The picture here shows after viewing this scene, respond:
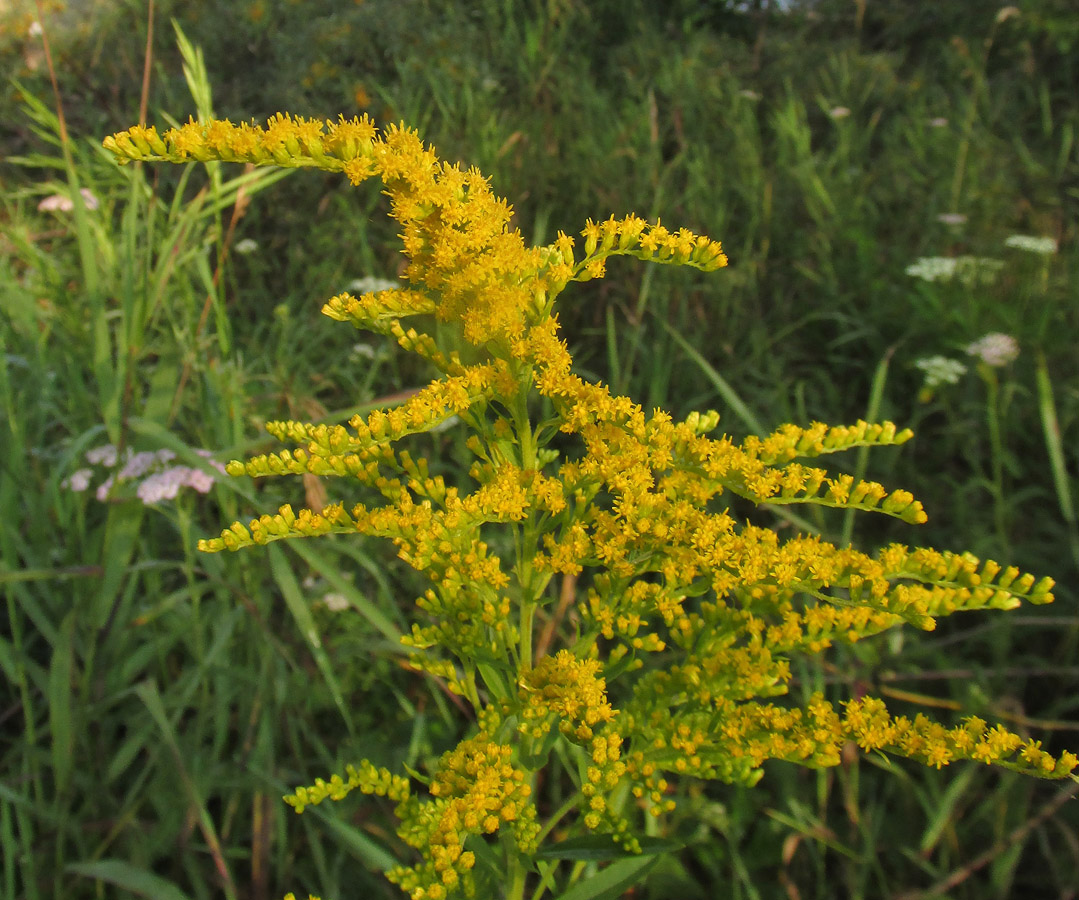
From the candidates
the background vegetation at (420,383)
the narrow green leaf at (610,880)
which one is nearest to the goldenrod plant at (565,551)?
the narrow green leaf at (610,880)

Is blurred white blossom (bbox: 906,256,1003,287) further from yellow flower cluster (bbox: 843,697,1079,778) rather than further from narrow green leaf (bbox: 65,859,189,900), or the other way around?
narrow green leaf (bbox: 65,859,189,900)

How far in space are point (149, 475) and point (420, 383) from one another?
4.10 feet

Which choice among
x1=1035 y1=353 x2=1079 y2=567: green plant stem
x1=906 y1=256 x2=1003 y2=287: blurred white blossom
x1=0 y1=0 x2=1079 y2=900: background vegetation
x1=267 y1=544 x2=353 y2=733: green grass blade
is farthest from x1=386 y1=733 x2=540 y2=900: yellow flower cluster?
x1=906 y1=256 x2=1003 y2=287: blurred white blossom

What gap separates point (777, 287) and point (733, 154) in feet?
2.79

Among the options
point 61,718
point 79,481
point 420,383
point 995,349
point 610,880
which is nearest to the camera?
point 610,880

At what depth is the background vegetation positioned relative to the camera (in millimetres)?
2041

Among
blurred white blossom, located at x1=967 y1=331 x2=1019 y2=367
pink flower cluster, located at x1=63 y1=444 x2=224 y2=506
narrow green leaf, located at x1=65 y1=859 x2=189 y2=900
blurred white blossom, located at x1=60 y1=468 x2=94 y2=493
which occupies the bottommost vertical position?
narrow green leaf, located at x1=65 y1=859 x2=189 y2=900

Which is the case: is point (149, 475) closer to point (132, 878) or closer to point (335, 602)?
point (335, 602)

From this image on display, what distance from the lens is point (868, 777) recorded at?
7.72 feet

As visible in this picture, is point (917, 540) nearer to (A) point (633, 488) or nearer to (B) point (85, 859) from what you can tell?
(A) point (633, 488)

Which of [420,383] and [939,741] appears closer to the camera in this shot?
[939,741]

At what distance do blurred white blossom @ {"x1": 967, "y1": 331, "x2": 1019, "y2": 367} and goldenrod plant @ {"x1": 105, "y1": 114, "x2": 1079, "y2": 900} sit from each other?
2.03 m

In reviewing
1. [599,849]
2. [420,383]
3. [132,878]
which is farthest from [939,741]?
[420,383]

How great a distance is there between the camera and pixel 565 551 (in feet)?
3.68
